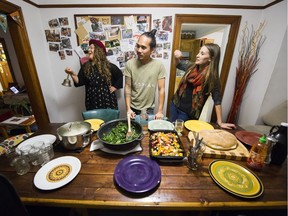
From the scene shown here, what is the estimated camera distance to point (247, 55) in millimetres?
2152

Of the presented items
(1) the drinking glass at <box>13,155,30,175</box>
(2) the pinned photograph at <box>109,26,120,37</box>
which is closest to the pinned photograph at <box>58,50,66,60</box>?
(2) the pinned photograph at <box>109,26,120,37</box>

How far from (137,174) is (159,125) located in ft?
1.81

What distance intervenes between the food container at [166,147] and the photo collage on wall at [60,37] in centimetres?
205

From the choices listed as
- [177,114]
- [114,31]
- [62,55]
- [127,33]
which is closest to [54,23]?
[62,55]

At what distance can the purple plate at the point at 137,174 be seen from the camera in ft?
2.35

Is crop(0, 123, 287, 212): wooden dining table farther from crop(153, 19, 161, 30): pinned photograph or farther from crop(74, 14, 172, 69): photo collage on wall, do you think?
crop(153, 19, 161, 30): pinned photograph

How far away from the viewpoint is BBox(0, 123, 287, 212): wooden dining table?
0.66 meters

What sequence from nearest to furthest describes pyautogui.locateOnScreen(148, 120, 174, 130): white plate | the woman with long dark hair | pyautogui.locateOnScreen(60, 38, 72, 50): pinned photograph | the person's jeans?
pyautogui.locateOnScreen(148, 120, 174, 130): white plate → the woman with long dark hair → the person's jeans → pyautogui.locateOnScreen(60, 38, 72, 50): pinned photograph

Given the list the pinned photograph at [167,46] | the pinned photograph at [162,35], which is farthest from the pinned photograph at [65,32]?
the pinned photograph at [167,46]

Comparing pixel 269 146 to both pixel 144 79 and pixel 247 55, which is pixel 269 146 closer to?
pixel 144 79

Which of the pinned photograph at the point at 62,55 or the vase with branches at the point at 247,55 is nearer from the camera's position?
the vase with branches at the point at 247,55

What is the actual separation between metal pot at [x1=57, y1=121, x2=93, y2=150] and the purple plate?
33 cm

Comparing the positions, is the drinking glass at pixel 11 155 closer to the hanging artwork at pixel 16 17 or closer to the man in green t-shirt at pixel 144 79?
the man in green t-shirt at pixel 144 79

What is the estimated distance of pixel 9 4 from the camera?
61.6 inches
